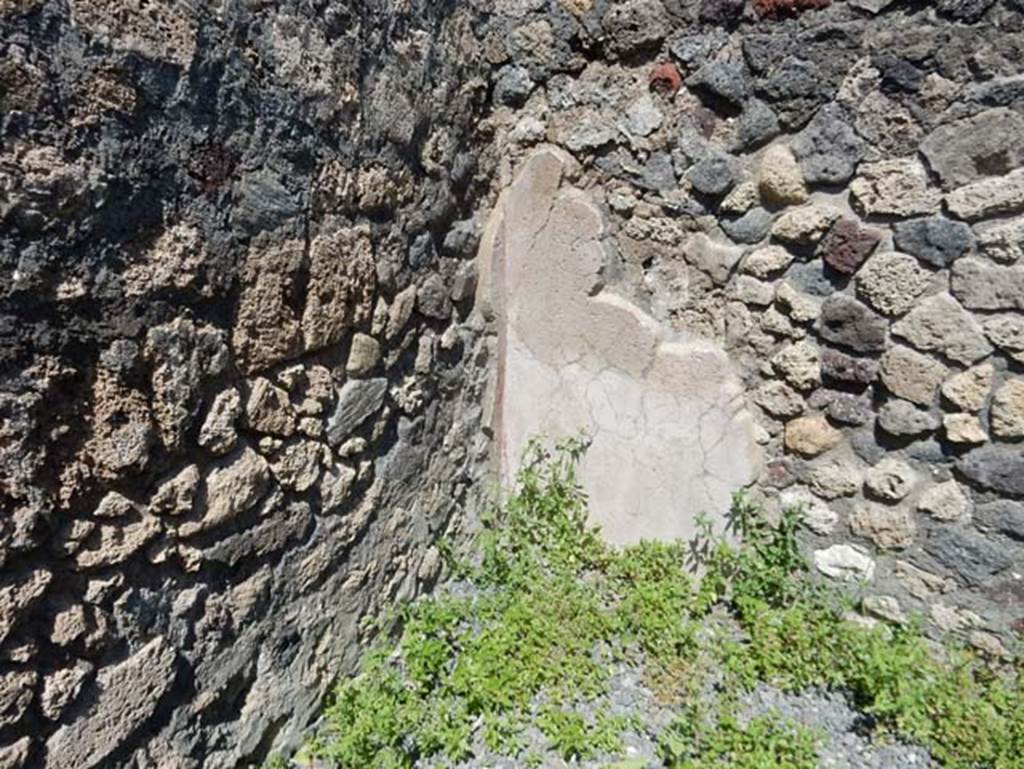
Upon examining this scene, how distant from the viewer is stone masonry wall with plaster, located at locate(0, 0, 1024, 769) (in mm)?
1181

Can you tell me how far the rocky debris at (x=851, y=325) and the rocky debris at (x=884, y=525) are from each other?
52 centimetres

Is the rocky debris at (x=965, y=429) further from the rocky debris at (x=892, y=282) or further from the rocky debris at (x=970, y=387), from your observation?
the rocky debris at (x=892, y=282)

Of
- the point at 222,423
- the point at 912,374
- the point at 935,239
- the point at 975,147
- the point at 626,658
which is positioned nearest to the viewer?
the point at 222,423

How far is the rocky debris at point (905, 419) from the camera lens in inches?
79.5

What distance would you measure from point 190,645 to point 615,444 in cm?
150

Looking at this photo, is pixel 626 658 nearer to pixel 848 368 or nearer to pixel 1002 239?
pixel 848 368

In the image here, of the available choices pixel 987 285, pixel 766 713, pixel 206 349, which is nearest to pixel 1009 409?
pixel 987 285

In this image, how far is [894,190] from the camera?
6.31ft

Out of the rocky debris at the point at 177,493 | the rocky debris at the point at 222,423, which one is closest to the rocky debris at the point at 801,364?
the rocky debris at the point at 222,423

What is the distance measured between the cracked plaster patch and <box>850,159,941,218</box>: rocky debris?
2.02 feet

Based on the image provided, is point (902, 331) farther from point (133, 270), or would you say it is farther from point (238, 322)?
point (133, 270)

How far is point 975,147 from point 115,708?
2.42m

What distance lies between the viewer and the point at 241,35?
136 cm

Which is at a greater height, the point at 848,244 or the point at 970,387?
the point at 848,244
